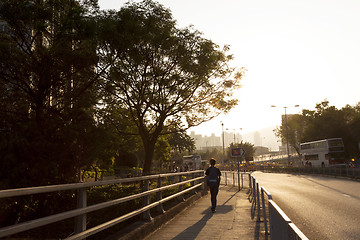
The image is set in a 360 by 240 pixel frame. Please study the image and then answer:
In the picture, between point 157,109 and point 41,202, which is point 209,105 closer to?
point 157,109

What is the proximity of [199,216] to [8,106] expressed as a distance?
670 centimetres

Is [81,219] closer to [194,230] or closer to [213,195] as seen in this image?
[194,230]

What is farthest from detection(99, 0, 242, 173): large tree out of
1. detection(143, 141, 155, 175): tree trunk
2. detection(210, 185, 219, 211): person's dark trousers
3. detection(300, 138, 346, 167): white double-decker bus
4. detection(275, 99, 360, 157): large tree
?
detection(275, 99, 360, 157): large tree

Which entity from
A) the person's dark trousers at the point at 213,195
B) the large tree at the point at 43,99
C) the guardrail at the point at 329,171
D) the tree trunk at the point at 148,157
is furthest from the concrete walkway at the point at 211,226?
the guardrail at the point at 329,171

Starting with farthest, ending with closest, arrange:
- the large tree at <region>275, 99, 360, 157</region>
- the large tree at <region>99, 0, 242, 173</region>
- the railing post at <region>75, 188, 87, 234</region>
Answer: the large tree at <region>275, 99, 360, 157</region>, the large tree at <region>99, 0, 242, 173</region>, the railing post at <region>75, 188, 87, 234</region>

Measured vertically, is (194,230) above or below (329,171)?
below

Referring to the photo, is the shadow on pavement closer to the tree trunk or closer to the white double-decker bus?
the tree trunk

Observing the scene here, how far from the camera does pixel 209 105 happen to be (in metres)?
23.5

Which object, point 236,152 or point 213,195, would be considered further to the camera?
point 236,152

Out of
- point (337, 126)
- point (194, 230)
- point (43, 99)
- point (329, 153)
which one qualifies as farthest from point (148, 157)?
point (337, 126)

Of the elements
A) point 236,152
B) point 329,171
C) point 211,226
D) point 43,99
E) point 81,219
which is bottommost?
point 211,226

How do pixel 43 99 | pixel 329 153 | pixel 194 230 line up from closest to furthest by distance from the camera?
pixel 194 230, pixel 43 99, pixel 329 153

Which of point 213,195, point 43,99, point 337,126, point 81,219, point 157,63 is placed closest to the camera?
point 81,219

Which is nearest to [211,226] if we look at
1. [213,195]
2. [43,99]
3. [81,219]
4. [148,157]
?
[213,195]
